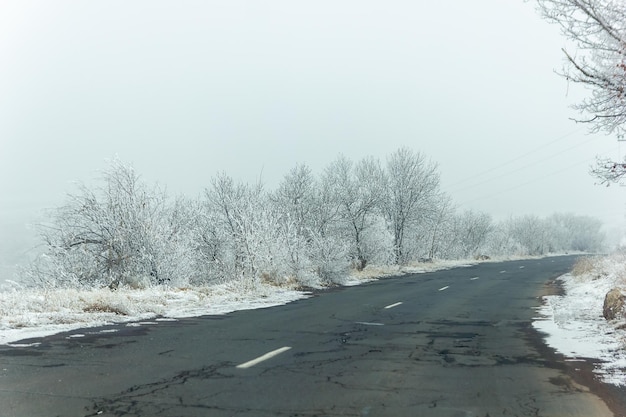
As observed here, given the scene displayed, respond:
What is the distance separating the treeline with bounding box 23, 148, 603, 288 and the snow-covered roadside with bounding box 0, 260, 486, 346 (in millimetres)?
2923

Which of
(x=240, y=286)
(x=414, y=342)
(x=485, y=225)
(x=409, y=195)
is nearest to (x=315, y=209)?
(x=409, y=195)

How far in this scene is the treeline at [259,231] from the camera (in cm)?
2262

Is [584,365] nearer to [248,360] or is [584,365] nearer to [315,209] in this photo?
[248,360]

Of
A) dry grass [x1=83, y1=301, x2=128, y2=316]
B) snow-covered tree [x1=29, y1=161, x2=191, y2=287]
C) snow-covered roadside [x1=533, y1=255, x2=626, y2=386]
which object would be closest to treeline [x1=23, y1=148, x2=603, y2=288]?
snow-covered tree [x1=29, y1=161, x2=191, y2=287]

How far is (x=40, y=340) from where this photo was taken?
9523 millimetres

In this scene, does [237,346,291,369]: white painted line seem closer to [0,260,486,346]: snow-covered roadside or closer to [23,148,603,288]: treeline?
[0,260,486,346]: snow-covered roadside

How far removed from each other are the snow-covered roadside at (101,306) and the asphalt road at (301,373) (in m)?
1.15

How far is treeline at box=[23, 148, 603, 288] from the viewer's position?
22.6 metres

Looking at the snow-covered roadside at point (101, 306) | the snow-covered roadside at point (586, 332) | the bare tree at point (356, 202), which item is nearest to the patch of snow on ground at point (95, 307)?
the snow-covered roadside at point (101, 306)

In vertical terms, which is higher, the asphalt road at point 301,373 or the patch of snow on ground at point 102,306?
the patch of snow on ground at point 102,306

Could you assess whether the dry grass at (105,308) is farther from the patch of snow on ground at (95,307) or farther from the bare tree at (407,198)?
the bare tree at (407,198)

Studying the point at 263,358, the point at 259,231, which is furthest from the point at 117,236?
the point at 263,358

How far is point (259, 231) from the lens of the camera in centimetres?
2525

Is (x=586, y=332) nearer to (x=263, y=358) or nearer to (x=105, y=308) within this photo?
(x=263, y=358)
